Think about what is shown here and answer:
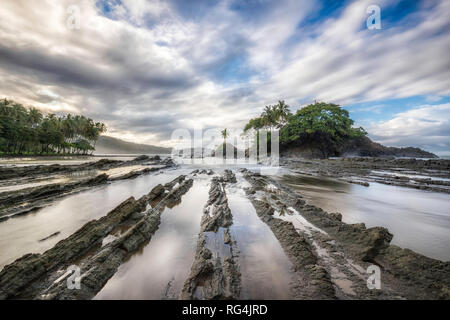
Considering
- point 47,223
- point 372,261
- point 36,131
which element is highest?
point 36,131

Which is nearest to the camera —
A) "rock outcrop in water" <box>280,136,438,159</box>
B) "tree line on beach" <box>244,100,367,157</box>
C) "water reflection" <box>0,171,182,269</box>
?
"water reflection" <box>0,171,182,269</box>

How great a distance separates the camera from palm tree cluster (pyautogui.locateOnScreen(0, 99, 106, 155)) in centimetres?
4247

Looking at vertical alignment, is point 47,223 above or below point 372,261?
below

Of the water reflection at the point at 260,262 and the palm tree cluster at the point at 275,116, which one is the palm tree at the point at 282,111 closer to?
the palm tree cluster at the point at 275,116

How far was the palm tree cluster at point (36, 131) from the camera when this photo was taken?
139ft

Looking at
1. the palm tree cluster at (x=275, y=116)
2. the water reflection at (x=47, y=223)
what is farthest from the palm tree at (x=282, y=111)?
the water reflection at (x=47, y=223)

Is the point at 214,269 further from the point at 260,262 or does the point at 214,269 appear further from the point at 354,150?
the point at 354,150

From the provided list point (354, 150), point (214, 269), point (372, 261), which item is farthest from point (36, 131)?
point (354, 150)

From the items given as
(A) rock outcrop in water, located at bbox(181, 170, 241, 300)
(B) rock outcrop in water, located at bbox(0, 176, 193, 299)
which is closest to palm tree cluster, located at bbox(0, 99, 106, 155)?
(B) rock outcrop in water, located at bbox(0, 176, 193, 299)

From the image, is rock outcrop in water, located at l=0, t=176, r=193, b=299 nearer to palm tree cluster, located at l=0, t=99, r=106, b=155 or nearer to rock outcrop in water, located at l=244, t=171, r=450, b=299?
rock outcrop in water, located at l=244, t=171, r=450, b=299

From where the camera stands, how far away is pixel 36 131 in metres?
46.0

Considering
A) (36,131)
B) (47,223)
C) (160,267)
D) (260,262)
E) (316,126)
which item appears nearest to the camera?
(160,267)

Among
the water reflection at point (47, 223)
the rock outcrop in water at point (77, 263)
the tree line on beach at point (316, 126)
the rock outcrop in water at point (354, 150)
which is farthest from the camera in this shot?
the rock outcrop in water at point (354, 150)

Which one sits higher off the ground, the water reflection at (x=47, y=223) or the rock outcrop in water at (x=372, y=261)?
the rock outcrop in water at (x=372, y=261)
